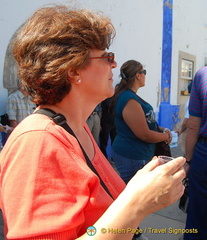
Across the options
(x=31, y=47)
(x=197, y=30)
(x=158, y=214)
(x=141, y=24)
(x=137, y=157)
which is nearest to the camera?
(x=31, y=47)

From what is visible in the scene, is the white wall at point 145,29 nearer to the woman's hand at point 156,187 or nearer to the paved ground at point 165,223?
the paved ground at point 165,223

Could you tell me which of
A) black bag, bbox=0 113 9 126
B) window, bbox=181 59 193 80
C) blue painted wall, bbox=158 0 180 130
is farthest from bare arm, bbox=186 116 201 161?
window, bbox=181 59 193 80

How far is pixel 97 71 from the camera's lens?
1.25m

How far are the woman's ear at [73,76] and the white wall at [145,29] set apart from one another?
290 cm

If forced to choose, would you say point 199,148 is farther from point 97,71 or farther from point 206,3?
point 206,3

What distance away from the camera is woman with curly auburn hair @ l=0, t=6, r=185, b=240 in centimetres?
83

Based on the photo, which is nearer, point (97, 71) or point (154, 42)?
point (97, 71)

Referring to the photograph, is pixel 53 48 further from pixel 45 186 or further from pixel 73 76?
pixel 45 186

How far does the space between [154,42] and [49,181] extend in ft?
22.4

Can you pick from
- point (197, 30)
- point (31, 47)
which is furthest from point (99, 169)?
point (197, 30)

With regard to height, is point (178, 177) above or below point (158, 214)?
above

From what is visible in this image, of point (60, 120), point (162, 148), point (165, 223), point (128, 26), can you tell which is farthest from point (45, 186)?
point (128, 26)

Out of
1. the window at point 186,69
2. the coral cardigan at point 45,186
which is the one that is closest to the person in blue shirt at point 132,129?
the coral cardigan at point 45,186

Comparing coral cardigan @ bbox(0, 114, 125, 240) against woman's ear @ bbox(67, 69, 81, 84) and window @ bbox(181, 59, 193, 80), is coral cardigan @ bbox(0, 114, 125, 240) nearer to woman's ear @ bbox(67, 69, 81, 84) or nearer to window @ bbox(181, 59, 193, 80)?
woman's ear @ bbox(67, 69, 81, 84)
